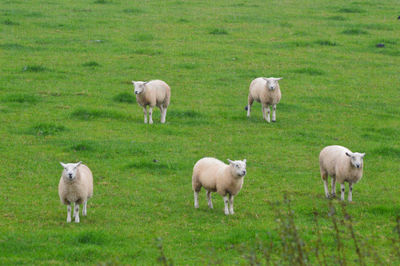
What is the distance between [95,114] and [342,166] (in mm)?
8661

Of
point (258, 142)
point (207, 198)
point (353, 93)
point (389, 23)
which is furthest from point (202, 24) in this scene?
point (207, 198)

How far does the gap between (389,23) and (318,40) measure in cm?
611

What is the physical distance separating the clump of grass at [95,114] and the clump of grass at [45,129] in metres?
1.43

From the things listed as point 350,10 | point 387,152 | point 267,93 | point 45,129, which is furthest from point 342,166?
point 350,10

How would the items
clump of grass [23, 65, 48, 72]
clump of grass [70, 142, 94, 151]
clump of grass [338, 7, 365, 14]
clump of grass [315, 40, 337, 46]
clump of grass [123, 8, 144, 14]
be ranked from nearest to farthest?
1. clump of grass [70, 142, 94, 151]
2. clump of grass [23, 65, 48, 72]
3. clump of grass [315, 40, 337, 46]
4. clump of grass [123, 8, 144, 14]
5. clump of grass [338, 7, 365, 14]

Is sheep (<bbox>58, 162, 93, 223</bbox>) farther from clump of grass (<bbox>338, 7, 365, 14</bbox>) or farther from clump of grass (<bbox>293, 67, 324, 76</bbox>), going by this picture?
clump of grass (<bbox>338, 7, 365, 14</bbox>)

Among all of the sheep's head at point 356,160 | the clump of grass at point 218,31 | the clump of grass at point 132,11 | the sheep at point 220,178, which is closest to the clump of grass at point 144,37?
the clump of grass at point 218,31

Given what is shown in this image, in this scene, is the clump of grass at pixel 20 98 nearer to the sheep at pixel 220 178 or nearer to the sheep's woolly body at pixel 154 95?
the sheep's woolly body at pixel 154 95

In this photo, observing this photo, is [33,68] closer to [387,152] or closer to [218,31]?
[218,31]

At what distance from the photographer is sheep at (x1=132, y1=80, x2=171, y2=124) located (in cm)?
1823

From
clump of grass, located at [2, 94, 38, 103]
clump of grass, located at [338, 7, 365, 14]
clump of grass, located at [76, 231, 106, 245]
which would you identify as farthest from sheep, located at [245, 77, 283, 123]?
clump of grass, located at [338, 7, 365, 14]

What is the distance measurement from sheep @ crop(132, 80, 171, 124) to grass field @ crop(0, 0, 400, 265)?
1.65 feet

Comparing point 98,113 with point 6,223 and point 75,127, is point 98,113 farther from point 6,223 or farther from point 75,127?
point 6,223

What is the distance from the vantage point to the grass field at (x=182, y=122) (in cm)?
1066
